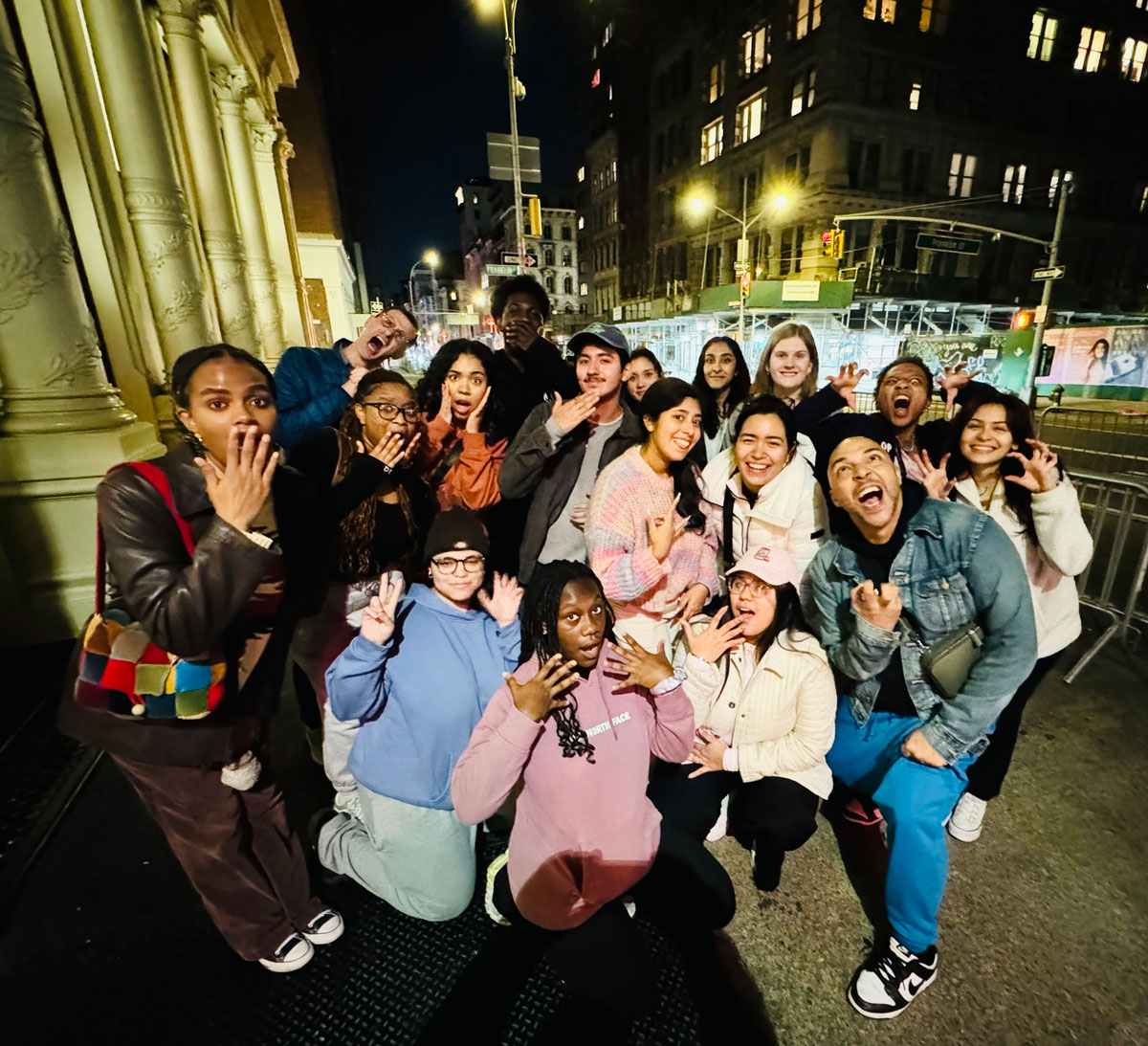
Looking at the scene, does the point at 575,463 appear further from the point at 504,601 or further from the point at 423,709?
the point at 423,709

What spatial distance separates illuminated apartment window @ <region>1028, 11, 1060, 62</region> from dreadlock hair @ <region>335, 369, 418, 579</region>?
44.8 m

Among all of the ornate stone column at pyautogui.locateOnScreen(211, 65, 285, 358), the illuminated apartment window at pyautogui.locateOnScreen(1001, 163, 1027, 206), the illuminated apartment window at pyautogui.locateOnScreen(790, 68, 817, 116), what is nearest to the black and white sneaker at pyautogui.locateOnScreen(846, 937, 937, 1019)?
the ornate stone column at pyautogui.locateOnScreen(211, 65, 285, 358)

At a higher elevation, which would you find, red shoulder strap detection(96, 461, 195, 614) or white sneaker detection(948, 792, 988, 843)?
red shoulder strap detection(96, 461, 195, 614)

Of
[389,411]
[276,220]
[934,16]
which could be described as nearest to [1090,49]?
[934,16]

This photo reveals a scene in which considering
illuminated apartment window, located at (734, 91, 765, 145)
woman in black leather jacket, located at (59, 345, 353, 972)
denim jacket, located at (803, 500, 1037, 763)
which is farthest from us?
illuminated apartment window, located at (734, 91, 765, 145)

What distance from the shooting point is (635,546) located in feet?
9.52

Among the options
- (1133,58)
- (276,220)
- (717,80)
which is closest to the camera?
(276,220)

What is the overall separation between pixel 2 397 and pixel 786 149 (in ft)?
117

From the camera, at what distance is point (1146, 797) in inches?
120

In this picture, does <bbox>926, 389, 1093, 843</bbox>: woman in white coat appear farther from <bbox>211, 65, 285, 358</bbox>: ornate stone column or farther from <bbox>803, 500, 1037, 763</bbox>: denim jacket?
<bbox>211, 65, 285, 358</bbox>: ornate stone column

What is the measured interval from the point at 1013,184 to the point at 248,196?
3898 centimetres

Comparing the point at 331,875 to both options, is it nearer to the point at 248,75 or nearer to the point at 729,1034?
the point at 729,1034

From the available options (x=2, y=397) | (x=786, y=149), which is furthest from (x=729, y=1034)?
(x=786, y=149)

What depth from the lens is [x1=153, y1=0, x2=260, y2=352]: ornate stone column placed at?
7.23 meters
